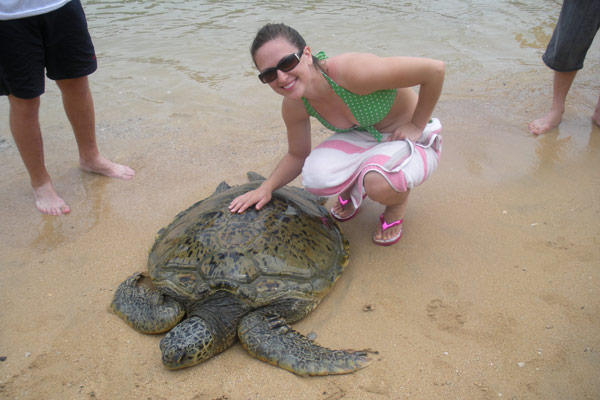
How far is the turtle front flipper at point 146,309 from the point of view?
1896mm

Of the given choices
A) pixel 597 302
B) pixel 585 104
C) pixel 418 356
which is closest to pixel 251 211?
pixel 418 356

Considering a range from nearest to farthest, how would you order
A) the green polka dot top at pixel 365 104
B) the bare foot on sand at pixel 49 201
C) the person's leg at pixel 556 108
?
the green polka dot top at pixel 365 104 → the bare foot on sand at pixel 49 201 → the person's leg at pixel 556 108

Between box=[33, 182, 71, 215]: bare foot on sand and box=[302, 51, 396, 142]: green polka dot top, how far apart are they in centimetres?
189

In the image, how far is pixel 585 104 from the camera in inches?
152

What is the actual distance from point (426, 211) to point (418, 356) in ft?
3.82

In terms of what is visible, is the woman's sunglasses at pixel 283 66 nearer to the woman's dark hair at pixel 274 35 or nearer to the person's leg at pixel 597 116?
the woman's dark hair at pixel 274 35

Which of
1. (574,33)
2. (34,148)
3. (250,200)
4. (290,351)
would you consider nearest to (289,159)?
(250,200)

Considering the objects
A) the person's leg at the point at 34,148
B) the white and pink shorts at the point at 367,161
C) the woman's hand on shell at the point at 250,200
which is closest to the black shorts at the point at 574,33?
the white and pink shorts at the point at 367,161

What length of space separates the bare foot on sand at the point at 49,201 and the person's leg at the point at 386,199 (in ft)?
6.89

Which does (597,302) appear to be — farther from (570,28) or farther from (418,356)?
(570,28)

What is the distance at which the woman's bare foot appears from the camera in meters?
2.39

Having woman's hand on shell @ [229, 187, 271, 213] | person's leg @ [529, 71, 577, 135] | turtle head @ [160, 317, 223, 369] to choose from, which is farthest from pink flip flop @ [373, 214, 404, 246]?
person's leg @ [529, 71, 577, 135]

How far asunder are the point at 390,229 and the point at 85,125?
2365 millimetres

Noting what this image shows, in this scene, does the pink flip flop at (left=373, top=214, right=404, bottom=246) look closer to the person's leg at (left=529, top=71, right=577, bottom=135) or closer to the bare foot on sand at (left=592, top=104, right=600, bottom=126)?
the person's leg at (left=529, top=71, right=577, bottom=135)
